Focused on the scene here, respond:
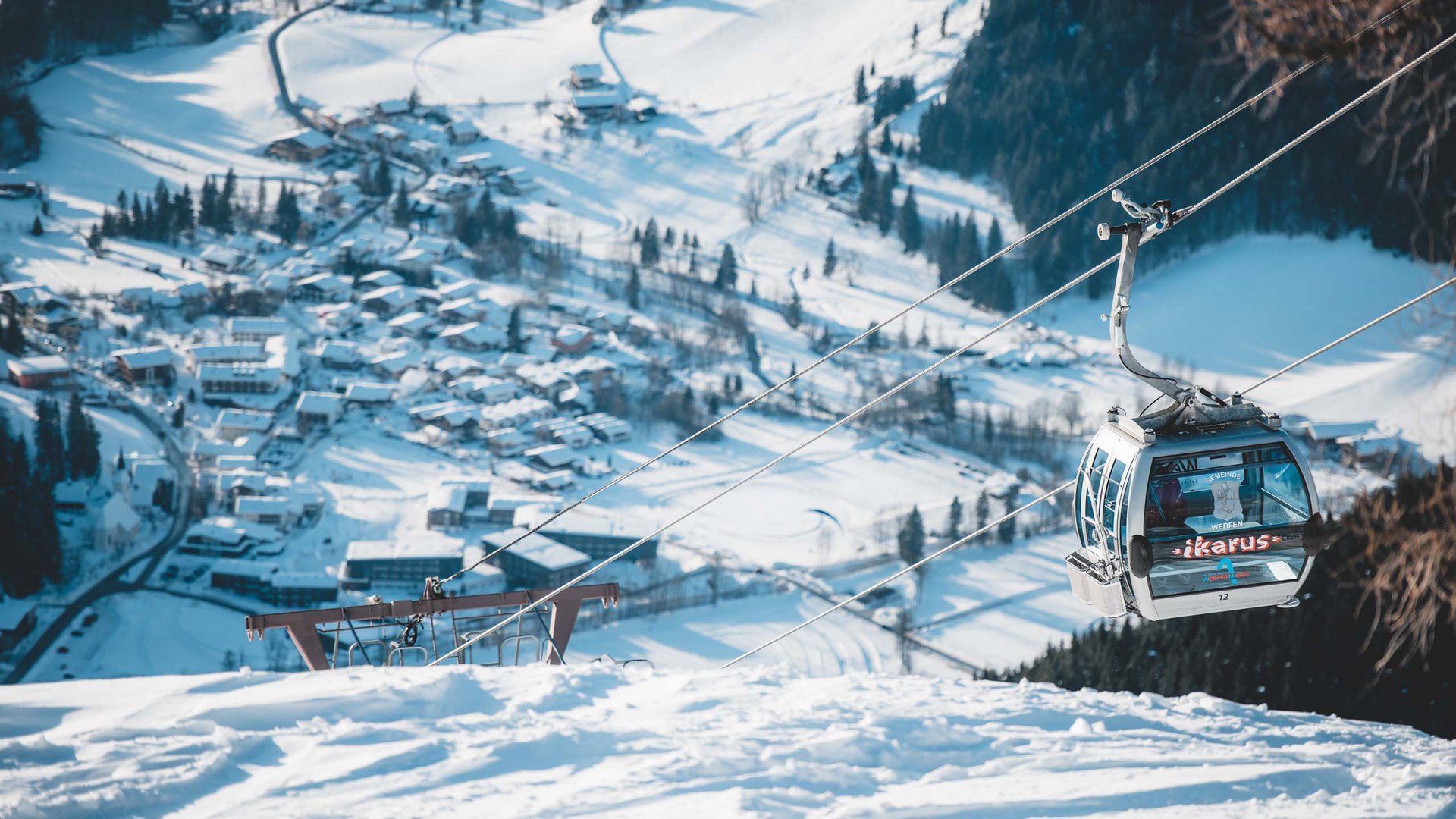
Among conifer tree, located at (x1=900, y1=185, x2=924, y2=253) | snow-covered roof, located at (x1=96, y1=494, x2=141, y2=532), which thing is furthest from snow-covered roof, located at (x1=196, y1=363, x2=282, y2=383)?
conifer tree, located at (x1=900, y1=185, x2=924, y2=253)

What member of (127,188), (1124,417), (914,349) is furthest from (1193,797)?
(127,188)

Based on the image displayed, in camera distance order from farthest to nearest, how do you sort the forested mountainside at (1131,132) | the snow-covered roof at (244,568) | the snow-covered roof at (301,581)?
the forested mountainside at (1131,132), the snow-covered roof at (244,568), the snow-covered roof at (301,581)

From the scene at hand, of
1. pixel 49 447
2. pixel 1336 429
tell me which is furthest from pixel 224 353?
pixel 1336 429

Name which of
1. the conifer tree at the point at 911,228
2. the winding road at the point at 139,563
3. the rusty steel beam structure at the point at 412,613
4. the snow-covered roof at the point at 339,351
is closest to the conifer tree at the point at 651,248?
the conifer tree at the point at 911,228

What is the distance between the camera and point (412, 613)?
7.60 meters

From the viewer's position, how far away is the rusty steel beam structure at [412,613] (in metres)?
7.19

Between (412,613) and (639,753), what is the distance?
7.68ft

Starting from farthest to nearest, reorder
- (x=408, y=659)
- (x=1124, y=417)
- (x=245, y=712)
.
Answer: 1. (x=408, y=659)
2. (x=245, y=712)
3. (x=1124, y=417)

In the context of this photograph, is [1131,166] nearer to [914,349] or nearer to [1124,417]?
[914,349]

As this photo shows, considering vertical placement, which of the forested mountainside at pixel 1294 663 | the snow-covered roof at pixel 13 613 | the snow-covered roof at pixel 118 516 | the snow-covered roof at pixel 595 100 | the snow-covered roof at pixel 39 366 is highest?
the snow-covered roof at pixel 595 100

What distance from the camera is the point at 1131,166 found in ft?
161

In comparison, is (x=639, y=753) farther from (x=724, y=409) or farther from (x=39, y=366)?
(x=39, y=366)

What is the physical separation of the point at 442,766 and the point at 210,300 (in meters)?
36.8

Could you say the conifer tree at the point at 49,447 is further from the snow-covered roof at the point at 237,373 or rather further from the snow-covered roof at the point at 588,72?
the snow-covered roof at the point at 588,72
